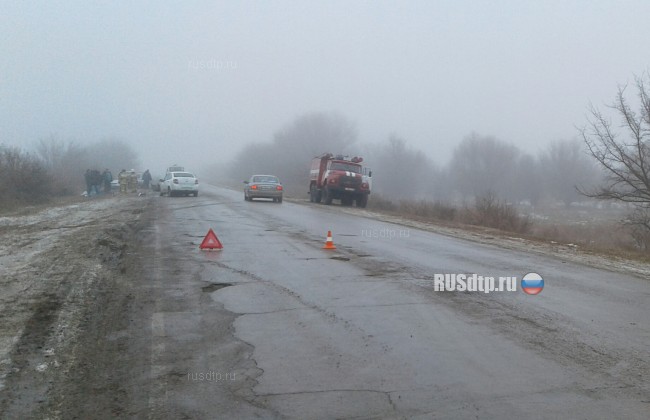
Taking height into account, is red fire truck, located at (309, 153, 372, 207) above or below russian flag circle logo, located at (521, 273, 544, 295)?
above

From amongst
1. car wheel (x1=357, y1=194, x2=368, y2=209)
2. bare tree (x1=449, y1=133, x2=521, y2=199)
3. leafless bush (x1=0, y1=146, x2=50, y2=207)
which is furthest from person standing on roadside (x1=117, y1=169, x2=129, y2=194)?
bare tree (x1=449, y1=133, x2=521, y2=199)

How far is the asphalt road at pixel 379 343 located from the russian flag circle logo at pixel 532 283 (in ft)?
0.47

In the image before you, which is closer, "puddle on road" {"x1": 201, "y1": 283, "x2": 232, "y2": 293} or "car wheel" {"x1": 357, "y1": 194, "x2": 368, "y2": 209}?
"puddle on road" {"x1": 201, "y1": 283, "x2": 232, "y2": 293}

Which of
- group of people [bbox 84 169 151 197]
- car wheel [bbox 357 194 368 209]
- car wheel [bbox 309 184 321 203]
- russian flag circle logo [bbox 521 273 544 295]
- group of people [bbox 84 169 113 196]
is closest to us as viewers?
russian flag circle logo [bbox 521 273 544 295]

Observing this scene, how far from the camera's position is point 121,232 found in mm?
14109

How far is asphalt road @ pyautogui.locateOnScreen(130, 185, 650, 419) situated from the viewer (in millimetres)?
3945

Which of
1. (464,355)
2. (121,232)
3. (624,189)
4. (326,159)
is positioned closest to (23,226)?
(121,232)

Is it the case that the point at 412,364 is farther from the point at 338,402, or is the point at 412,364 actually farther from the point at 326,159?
the point at 326,159

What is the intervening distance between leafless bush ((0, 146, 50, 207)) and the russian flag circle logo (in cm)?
2397

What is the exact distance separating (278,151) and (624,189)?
67120 millimetres

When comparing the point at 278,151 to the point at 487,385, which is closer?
the point at 487,385

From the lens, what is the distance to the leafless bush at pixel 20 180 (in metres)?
27.1

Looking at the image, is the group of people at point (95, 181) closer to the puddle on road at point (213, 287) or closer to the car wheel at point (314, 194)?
the car wheel at point (314, 194)

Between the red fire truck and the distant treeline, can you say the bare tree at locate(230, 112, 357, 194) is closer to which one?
the distant treeline
